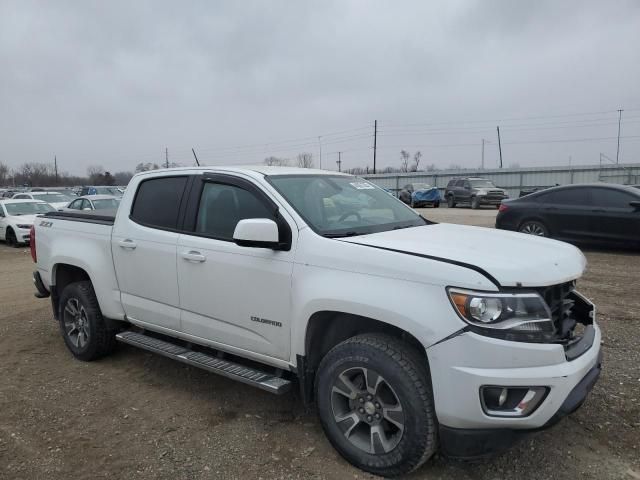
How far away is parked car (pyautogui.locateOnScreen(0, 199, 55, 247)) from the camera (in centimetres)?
1536

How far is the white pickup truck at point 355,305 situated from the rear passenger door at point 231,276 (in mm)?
11

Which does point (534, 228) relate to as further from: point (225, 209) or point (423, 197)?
point (423, 197)

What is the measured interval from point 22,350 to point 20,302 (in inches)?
105

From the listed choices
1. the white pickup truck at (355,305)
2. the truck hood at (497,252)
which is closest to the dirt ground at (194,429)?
the white pickup truck at (355,305)

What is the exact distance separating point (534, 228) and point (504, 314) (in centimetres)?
926

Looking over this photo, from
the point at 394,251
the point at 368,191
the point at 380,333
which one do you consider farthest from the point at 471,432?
the point at 368,191

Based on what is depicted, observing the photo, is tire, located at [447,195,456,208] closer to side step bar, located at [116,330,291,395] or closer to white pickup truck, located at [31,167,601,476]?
white pickup truck, located at [31,167,601,476]

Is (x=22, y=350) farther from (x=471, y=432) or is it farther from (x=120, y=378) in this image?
(x=471, y=432)

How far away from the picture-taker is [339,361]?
3.02 metres

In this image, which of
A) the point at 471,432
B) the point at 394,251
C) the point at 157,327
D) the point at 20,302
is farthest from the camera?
the point at 20,302

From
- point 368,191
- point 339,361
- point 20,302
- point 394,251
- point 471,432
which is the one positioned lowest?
point 20,302

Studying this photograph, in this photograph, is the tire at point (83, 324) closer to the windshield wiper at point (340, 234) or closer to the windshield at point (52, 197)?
the windshield wiper at point (340, 234)

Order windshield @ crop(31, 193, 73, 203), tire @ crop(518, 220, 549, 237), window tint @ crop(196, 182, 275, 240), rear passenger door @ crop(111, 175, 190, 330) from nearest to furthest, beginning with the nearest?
1. window tint @ crop(196, 182, 275, 240)
2. rear passenger door @ crop(111, 175, 190, 330)
3. tire @ crop(518, 220, 549, 237)
4. windshield @ crop(31, 193, 73, 203)

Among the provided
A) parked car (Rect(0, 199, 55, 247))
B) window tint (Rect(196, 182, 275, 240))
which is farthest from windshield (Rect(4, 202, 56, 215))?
window tint (Rect(196, 182, 275, 240))
